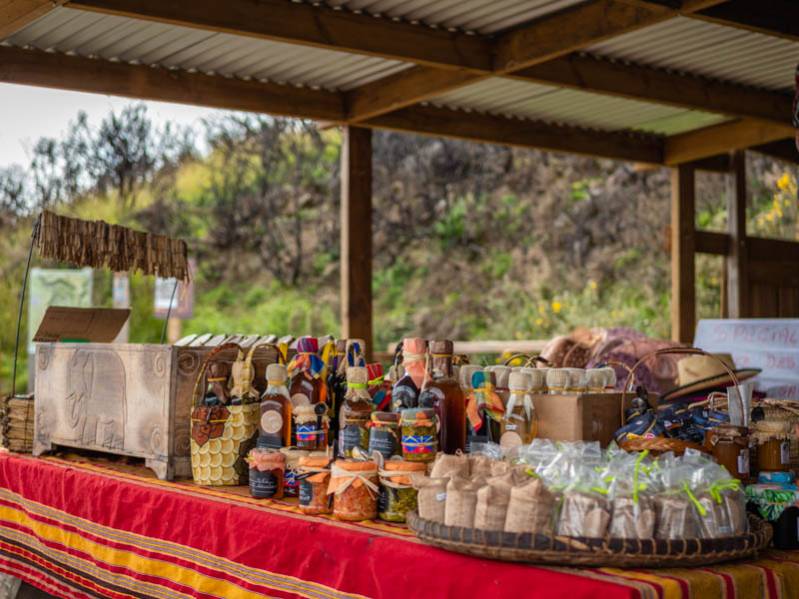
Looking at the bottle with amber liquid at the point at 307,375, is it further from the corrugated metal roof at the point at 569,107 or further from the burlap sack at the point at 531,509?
the corrugated metal roof at the point at 569,107

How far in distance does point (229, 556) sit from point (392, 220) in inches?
528

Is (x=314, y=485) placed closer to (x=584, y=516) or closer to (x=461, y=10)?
(x=584, y=516)

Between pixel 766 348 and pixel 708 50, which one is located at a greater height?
pixel 708 50

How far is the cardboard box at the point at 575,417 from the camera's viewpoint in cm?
219

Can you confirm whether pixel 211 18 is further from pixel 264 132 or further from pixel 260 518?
pixel 264 132

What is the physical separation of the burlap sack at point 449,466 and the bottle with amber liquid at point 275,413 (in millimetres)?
617

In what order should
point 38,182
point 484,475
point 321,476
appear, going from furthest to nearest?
point 38,182 → point 321,476 → point 484,475

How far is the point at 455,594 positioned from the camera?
69.5 inches

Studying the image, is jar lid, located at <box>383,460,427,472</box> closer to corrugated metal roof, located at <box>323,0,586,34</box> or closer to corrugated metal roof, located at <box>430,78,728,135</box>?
corrugated metal roof, located at <box>323,0,586,34</box>

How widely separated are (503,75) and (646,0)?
1200mm

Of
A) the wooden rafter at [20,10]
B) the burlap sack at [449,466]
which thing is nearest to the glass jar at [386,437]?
the burlap sack at [449,466]

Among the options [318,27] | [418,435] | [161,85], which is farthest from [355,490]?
[161,85]

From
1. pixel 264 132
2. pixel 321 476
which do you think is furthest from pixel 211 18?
pixel 264 132

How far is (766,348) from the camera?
6172mm
